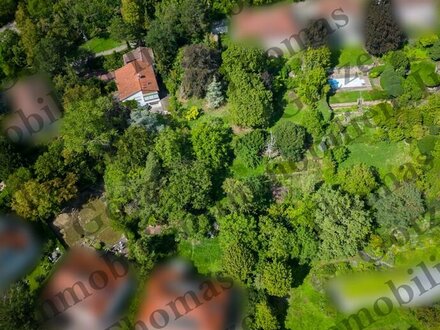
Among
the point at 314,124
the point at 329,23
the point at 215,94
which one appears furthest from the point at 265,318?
the point at 329,23

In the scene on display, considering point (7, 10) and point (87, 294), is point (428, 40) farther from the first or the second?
point (7, 10)

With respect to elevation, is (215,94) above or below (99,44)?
below

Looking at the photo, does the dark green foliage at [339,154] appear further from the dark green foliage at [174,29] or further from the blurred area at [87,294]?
the blurred area at [87,294]

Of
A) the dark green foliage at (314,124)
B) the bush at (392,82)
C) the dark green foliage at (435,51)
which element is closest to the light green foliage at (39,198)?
the dark green foliage at (314,124)

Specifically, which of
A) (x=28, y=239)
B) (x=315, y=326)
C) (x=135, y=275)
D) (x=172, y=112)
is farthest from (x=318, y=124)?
(x=28, y=239)

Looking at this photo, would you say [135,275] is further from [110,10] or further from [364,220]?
[110,10]

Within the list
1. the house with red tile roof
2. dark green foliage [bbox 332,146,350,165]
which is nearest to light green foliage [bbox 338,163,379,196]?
dark green foliage [bbox 332,146,350,165]
